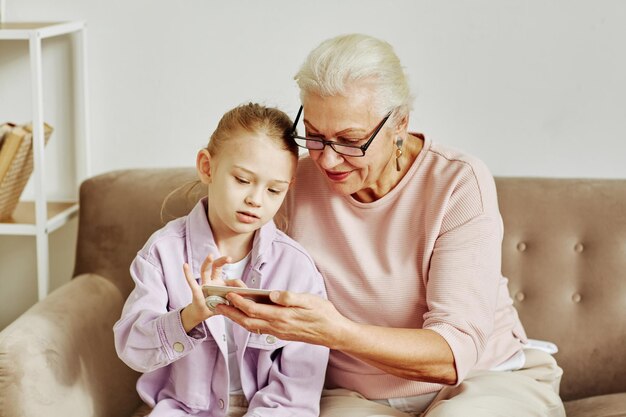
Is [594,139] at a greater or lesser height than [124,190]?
greater

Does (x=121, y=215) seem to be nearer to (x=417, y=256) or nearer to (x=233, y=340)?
(x=233, y=340)

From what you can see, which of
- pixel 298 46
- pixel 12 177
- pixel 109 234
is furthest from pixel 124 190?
pixel 298 46

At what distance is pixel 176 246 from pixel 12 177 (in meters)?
0.73

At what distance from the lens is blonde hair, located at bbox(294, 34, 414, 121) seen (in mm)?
1661

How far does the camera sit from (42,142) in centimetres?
227

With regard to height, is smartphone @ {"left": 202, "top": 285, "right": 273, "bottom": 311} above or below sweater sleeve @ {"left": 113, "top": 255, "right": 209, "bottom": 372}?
above

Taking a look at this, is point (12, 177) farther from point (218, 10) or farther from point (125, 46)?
point (218, 10)

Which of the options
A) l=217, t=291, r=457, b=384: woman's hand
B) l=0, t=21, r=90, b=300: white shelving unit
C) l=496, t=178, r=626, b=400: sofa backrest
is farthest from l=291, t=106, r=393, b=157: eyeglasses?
l=0, t=21, r=90, b=300: white shelving unit

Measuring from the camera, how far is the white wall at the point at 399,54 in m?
2.34

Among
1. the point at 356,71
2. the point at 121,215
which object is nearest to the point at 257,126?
the point at 356,71

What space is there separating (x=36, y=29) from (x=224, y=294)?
1.09 m

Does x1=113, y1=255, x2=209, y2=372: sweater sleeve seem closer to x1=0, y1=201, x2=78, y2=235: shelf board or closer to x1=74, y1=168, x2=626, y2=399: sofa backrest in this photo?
x1=74, y1=168, x2=626, y2=399: sofa backrest

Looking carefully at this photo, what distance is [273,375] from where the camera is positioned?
1783 mm

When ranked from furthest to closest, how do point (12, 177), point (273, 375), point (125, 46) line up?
point (125, 46), point (12, 177), point (273, 375)
